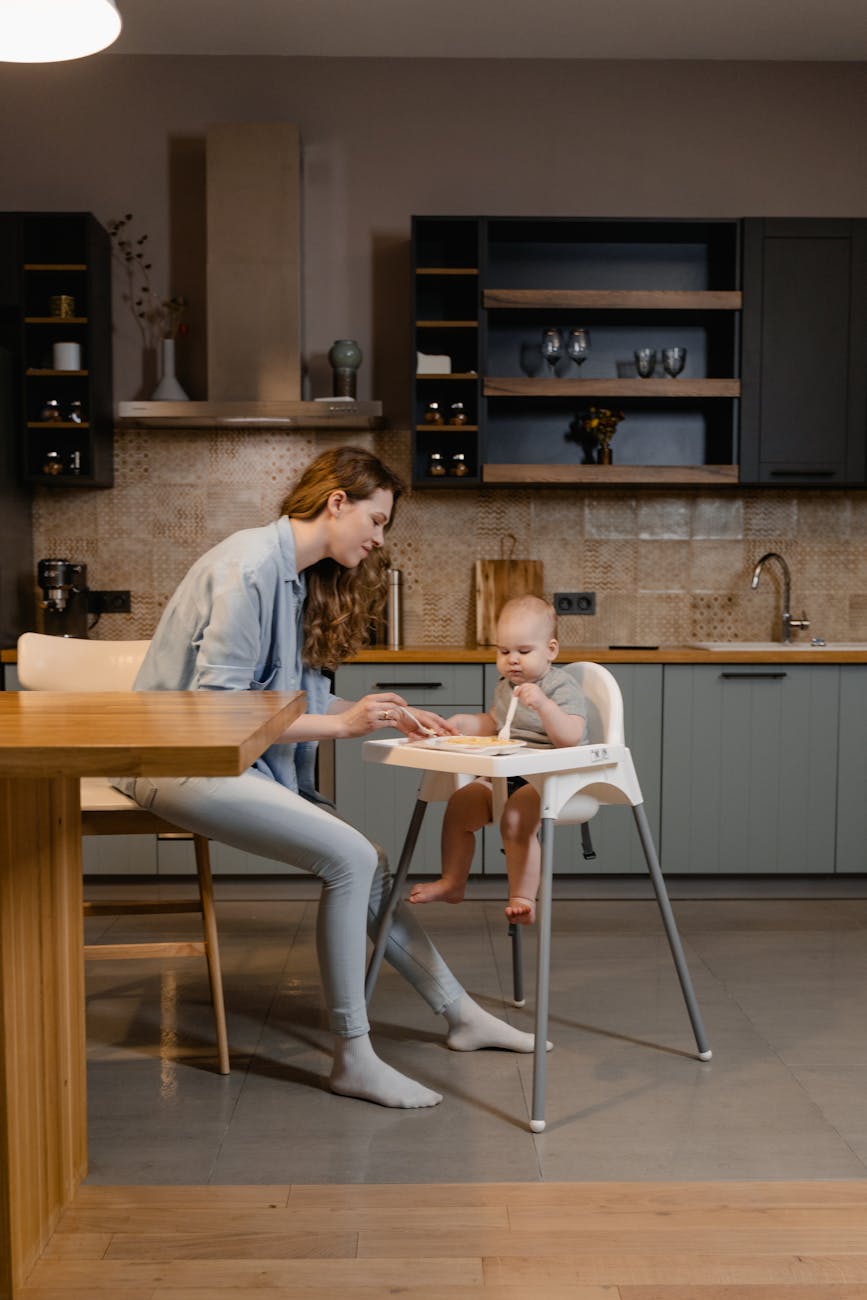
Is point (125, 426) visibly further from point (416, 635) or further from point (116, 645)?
point (116, 645)

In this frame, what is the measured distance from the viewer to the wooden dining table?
136 cm

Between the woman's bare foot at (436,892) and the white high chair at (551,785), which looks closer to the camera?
the white high chair at (551,785)

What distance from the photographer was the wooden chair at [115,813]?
248 centimetres

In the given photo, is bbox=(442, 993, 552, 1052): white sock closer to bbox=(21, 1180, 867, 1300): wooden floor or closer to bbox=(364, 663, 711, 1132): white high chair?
bbox=(364, 663, 711, 1132): white high chair

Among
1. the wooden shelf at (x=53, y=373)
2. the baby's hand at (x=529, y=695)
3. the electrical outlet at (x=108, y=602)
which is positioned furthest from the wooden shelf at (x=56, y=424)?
the baby's hand at (x=529, y=695)

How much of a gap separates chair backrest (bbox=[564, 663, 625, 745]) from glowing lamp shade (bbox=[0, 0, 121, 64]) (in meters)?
1.52

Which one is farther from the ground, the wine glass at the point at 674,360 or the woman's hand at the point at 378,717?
the wine glass at the point at 674,360

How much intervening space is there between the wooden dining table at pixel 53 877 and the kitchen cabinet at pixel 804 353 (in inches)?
104

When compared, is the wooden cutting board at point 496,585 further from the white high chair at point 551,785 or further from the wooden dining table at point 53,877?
the wooden dining table at point 53,877

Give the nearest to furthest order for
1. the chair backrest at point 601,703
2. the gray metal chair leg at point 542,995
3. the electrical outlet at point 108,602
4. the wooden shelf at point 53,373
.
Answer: the gray metal chair leg at point 542,995 → the chair backrest at point 601,703 → the wooden shelf at point 53,373 → the electrical outlet at point 108,602

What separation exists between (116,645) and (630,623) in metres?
2.17

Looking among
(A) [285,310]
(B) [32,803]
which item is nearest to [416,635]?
(A) [285,310]

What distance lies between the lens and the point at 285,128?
4098mm

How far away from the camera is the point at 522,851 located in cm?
249
